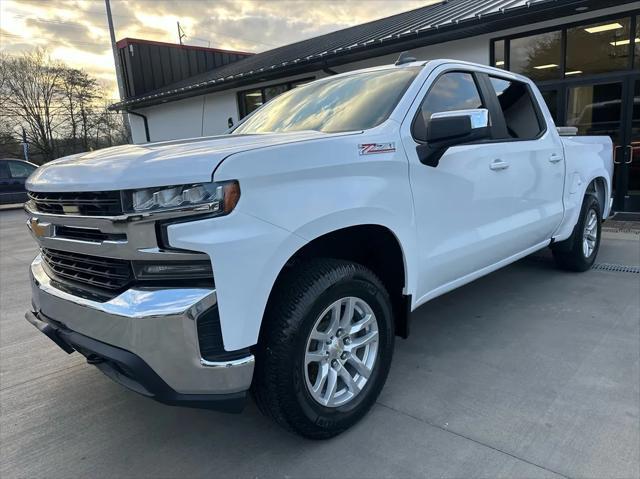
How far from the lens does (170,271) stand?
1.94 metres

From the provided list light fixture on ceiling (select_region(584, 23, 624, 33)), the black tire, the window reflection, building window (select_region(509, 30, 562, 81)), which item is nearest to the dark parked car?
building window (select_region(509, 30, 562, 81))

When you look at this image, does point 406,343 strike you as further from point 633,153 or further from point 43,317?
point 633,153

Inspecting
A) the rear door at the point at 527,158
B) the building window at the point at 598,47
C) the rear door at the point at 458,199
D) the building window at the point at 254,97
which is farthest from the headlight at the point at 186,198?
the building window at the point at 254,97

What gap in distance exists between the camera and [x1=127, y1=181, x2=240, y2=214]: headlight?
6.25 ft

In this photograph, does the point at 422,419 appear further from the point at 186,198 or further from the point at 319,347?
the point at 186,198

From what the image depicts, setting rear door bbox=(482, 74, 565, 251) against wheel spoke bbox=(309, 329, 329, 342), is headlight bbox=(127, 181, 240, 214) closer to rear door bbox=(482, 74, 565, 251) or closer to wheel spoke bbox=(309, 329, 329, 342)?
wheel spoke bbox=(309, 329, 329, 342)

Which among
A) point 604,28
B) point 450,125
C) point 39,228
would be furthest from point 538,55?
point 39,228

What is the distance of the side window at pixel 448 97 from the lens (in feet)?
9.69

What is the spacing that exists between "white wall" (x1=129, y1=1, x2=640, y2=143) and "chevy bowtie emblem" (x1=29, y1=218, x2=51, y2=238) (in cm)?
332

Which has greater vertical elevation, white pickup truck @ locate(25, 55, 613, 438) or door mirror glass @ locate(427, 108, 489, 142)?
door mirror glass @ locate(427, 108, 489, 142)

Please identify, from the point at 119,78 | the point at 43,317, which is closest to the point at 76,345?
the point at 43,317

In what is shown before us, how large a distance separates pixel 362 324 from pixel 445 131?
1167mm

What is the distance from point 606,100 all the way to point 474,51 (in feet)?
8.05

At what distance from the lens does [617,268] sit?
17.2ft
